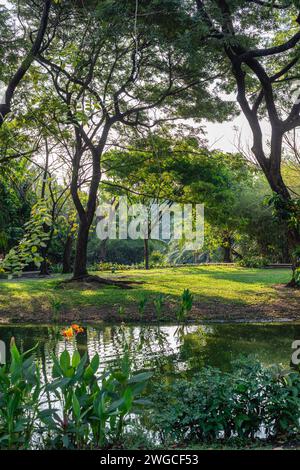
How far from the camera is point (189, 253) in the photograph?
4672cm

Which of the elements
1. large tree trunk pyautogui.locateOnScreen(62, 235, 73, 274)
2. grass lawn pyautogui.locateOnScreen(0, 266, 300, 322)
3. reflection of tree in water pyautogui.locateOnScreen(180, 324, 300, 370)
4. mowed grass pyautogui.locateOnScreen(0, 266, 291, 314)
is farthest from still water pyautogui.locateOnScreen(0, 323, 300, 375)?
large tree trunk pyautogui.locateOnScreen(62, 235, 73, 274)

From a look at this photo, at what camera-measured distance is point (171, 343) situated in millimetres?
9703

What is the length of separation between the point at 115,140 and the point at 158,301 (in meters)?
10.4

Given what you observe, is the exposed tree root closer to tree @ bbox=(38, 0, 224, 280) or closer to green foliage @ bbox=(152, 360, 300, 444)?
tree @ bbox=(38, 0, 224, 280)

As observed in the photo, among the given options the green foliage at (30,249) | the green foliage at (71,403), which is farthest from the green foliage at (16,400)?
the green foliage at (30,249)

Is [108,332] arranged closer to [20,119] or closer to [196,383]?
[20,119]

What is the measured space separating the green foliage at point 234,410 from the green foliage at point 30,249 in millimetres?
1690

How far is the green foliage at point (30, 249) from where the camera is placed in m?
4.36

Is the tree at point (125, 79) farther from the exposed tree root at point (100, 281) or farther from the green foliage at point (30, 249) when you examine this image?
the green foliage at point (30, 249)

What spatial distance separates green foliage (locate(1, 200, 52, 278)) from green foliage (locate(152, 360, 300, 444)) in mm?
1690

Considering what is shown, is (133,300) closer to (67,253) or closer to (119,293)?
(119,293)

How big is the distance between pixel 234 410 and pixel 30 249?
213 cm

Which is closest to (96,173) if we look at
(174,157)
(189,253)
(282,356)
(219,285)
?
(174,157)

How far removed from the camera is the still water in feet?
25.8
